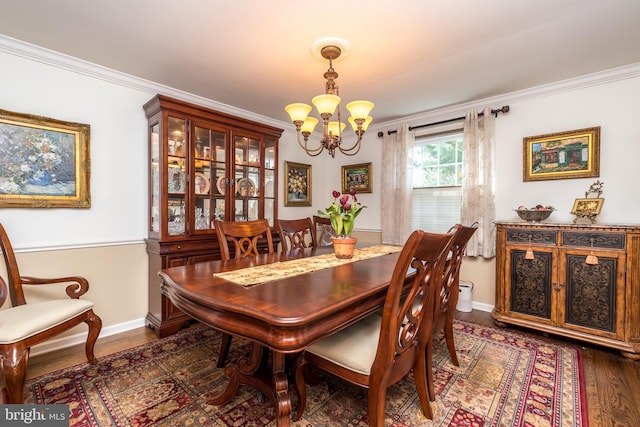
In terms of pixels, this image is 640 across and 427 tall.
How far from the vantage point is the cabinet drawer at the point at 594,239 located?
7.34 feet

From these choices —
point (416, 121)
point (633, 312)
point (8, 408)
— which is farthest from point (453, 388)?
point (416, 121)

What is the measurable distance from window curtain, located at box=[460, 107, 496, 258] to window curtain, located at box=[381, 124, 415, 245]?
666mm

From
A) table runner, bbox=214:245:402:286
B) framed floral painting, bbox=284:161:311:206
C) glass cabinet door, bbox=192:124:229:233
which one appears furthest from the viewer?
framed floral painting, bbox=284:161:311:206

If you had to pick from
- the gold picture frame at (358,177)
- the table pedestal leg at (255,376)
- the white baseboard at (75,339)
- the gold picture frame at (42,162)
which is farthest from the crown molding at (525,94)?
the white baseboard at (75,339)

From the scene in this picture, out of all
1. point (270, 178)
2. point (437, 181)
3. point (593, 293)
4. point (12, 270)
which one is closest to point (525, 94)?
point (437, 181)

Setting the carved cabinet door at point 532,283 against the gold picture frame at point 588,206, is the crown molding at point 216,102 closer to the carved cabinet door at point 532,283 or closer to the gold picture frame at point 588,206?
the gold picture frame at point 588,206

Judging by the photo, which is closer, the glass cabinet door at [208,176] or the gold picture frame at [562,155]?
the gold picture frame at [562,155]

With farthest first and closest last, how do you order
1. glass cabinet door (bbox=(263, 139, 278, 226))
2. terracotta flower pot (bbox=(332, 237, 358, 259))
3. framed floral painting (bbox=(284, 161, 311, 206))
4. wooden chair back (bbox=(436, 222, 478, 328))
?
1. framed floral painting (bbox=(284, 161, 311, 206))
2. glass cabinet door (bbox=(263, 139, 278, 226))
3. terracotta flower pot (bbox=(332, 237, 358, 259))
4. wooden chair back (bbox=(436, 222, 478, 328))

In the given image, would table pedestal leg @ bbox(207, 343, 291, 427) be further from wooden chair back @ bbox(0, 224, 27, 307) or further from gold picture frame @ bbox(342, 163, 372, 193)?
gold picture frame @ bbox(342, 163, 372, 193)

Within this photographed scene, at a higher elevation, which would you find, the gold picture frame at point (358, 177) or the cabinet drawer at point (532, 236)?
the gold picture frame at point (358, 177)

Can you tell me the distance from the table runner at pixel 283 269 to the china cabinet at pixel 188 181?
4.13 ft

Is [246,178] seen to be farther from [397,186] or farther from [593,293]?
[593,293]

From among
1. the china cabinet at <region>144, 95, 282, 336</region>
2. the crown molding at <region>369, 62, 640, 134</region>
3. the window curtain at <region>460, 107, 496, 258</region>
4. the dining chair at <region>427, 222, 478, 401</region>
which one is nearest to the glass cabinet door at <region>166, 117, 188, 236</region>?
the china cabinet at <region>144, 95, 282, 336</region>

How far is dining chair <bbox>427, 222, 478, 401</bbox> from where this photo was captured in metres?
1.63
